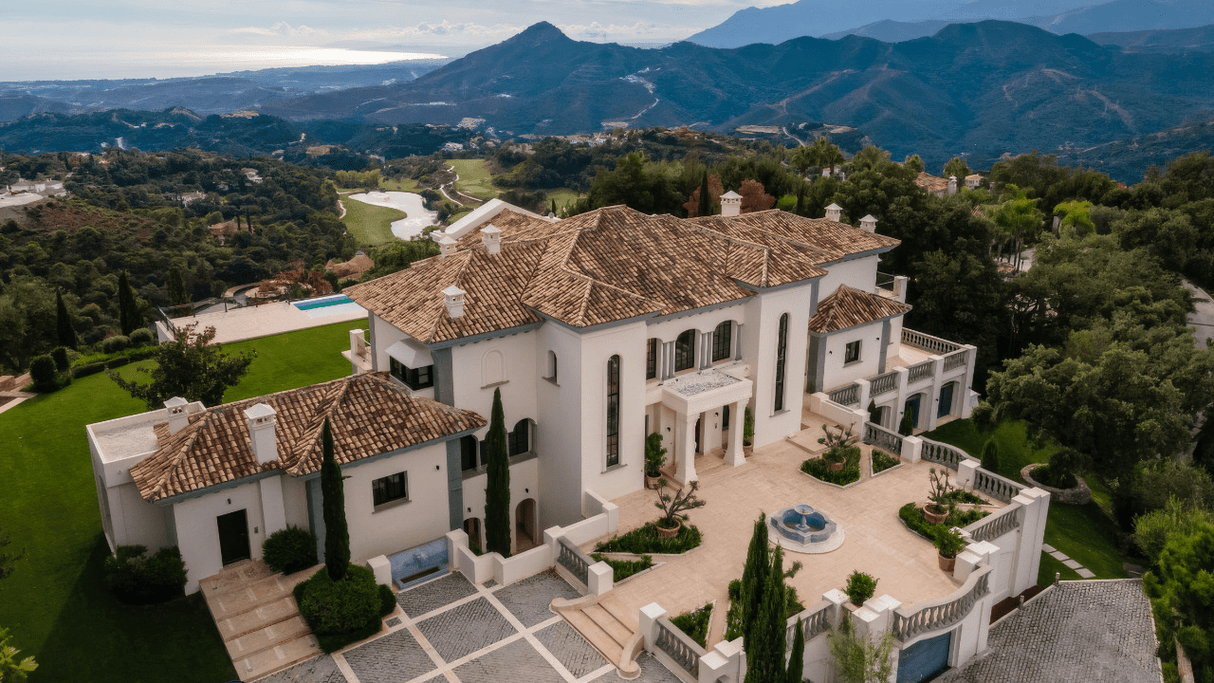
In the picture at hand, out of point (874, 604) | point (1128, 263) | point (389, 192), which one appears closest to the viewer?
point (874, 604)

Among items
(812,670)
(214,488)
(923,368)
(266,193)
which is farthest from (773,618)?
(266,193)

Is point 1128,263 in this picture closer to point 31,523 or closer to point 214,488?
point 214,488

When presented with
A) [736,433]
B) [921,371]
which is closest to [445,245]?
[736,433]

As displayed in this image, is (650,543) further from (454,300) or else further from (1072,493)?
(1072,493)

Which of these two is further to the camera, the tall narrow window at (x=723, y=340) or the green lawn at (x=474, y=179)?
the green lawn at (x=474, y=179)

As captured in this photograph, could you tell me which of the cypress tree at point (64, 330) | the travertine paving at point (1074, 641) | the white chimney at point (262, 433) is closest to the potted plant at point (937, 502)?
the travertine paving at point (1074, 641)

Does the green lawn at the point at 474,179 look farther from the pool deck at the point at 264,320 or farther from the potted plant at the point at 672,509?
the potted plant at the point at 672,509
